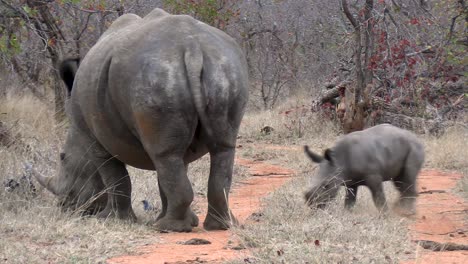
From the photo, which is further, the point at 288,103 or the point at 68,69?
the point at 288,103

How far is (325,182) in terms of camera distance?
7895 millimetres

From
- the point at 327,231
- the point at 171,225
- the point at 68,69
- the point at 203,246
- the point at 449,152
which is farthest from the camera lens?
the point at 449,152

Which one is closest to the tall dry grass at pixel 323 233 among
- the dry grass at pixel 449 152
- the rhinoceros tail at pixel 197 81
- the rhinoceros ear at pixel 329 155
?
the rhinoceros ear at pixel 329 155

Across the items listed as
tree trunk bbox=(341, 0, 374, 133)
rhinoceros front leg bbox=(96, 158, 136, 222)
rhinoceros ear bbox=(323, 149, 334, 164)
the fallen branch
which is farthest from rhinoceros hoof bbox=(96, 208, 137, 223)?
the fallen branch

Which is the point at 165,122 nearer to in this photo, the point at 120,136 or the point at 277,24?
the point at 120,136

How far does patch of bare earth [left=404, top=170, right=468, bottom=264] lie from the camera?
584 cm

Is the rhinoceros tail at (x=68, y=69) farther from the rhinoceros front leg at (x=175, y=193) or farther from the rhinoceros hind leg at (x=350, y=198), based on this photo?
the rhinoceros hind leg at (x=350, y=198)

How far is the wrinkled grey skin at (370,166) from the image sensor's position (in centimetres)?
789

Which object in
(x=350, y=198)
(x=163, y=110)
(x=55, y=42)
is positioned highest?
(x=163, y=110)

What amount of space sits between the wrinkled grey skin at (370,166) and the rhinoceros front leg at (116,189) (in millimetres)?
1659

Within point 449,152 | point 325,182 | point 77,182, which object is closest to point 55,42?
point 77,182

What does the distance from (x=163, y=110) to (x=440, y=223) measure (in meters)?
2.84

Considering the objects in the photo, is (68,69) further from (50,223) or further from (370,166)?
(370,166)

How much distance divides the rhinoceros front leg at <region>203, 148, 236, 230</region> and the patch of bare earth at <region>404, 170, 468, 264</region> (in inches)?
59.8
